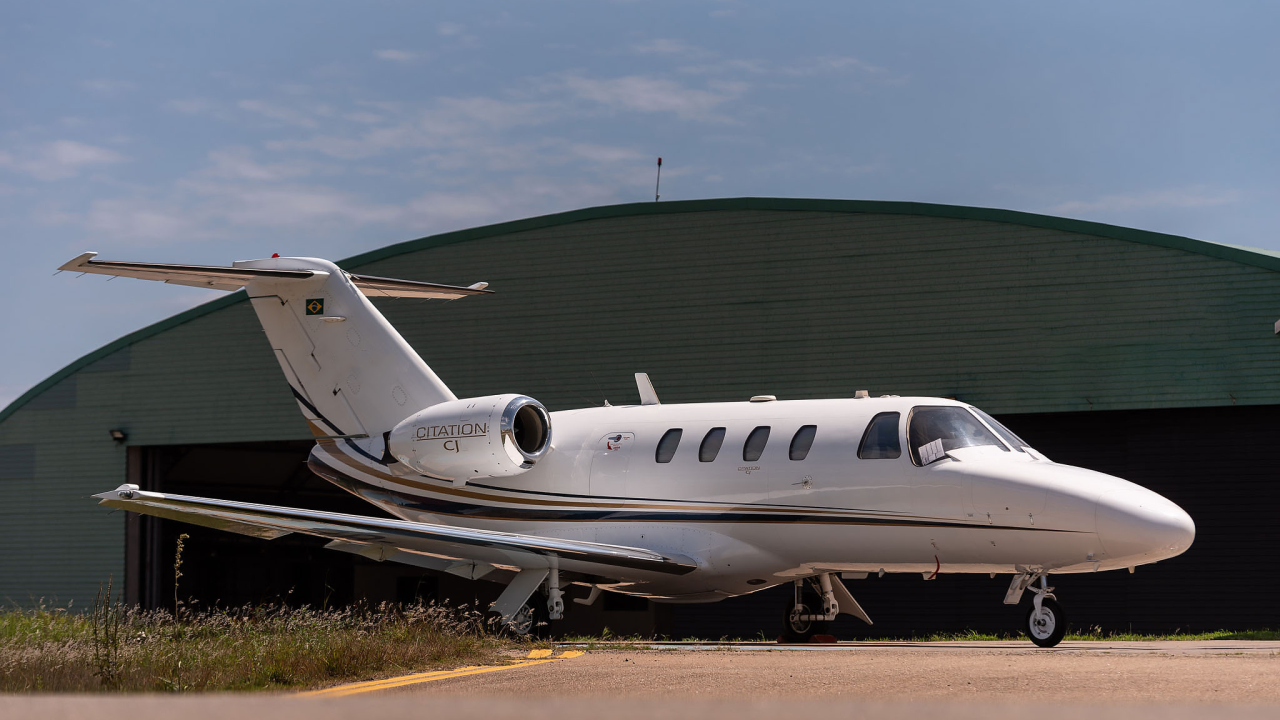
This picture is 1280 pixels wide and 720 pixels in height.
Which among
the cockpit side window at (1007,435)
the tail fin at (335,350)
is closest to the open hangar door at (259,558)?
the tail fin at (335,350)

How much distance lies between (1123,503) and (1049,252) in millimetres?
8759

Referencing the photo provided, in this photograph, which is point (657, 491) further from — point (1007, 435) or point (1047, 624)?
point (1047, 624)

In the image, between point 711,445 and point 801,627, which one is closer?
point 711,445

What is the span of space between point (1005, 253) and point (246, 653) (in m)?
14.7

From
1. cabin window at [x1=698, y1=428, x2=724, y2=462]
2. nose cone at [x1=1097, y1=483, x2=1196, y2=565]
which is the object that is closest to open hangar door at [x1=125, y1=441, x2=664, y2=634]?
cabin window at [x1=698, y1=428, x2=724, y2=462]

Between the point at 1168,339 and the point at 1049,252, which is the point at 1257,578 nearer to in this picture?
the point at 1168,339

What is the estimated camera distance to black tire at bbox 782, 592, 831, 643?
15.3 meters

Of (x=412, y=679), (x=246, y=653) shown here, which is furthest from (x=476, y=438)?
(x=412, y=679)

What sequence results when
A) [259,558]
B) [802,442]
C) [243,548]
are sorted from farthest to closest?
[259,558], [243,548], [802,442]

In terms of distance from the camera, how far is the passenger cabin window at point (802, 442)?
45.4 ft

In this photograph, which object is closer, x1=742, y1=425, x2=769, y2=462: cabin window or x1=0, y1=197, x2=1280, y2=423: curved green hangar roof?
x1=742, y1=425, x2=769, y2=462: cabin window

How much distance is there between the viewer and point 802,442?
1392 centimetres

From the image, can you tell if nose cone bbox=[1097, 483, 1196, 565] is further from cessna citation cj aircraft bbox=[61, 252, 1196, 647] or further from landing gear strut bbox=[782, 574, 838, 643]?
landing gear strut bbox=[782, 574, 838, 643]

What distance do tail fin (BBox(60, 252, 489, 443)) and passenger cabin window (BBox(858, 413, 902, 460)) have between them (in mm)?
6079
